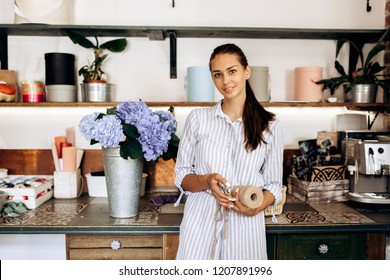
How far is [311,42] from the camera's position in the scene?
2.41 m

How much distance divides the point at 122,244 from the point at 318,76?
1363 millimetres

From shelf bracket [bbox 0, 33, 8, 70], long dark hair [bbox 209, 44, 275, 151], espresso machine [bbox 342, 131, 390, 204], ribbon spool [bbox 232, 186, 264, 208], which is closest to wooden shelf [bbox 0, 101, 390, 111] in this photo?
espresso machine [bbox 342, 131, 390, 204]

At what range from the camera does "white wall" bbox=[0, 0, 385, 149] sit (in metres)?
2.34

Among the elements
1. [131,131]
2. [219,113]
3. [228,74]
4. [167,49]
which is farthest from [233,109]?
[167,49]

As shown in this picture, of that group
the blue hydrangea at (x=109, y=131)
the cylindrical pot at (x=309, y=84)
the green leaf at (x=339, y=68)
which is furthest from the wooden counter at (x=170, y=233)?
the green leaf at (x=339, y=68)

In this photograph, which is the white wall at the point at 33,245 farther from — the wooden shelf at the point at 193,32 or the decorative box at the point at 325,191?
the decorative box at the point at 325,191

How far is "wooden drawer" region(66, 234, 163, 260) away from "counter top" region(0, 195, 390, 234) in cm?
7

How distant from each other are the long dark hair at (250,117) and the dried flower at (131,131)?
15.5 inches

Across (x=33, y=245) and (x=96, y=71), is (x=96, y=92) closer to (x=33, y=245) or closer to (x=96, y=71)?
(x=96, y=71)

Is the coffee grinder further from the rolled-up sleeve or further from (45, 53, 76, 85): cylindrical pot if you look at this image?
(45, 53, 76, 85): cylindrical pot

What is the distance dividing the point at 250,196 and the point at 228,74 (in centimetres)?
45

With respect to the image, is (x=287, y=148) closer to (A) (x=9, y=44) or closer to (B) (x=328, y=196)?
(B) (x=328, y=196)
